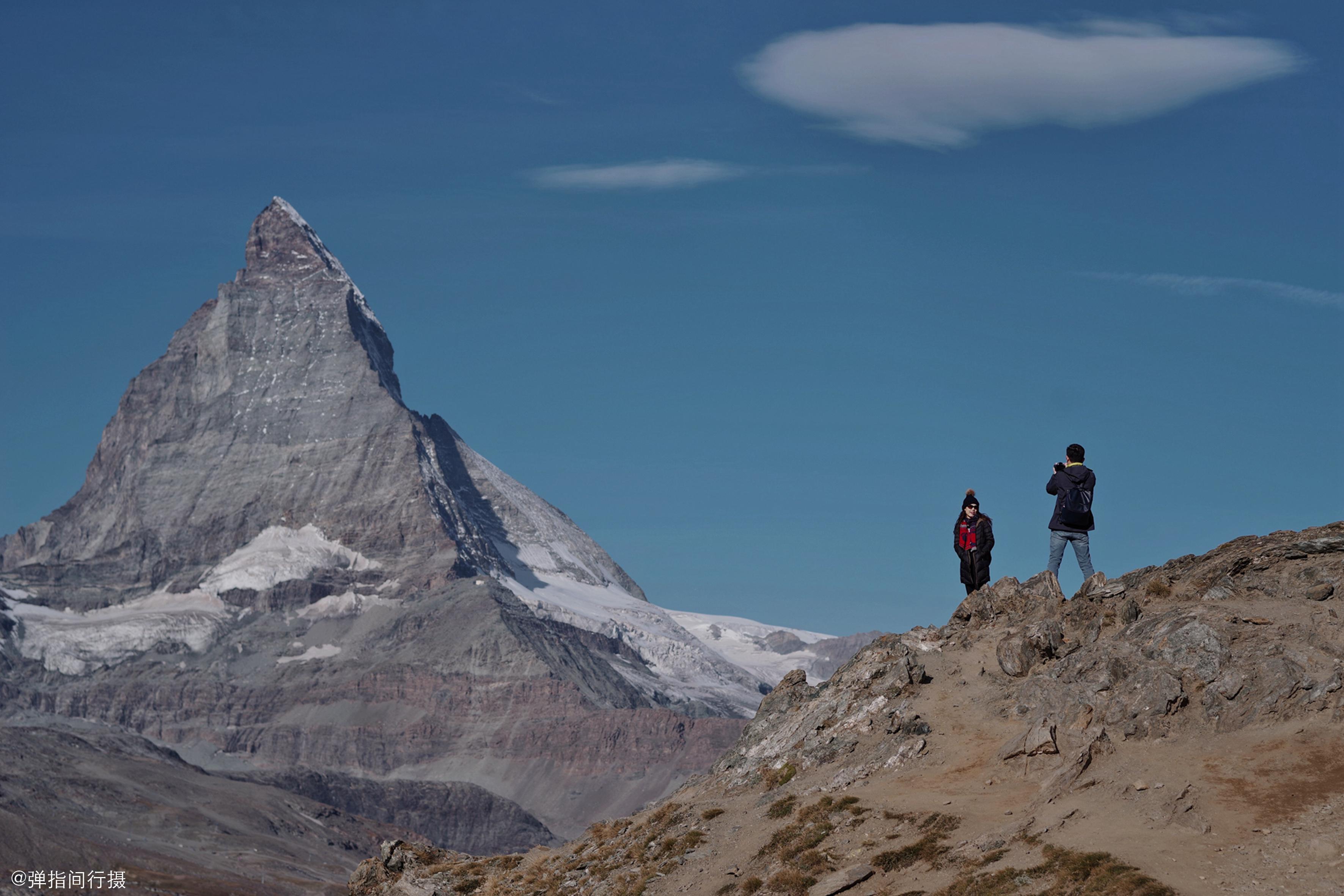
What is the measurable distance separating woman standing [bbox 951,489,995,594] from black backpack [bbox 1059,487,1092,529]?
4.29 metres

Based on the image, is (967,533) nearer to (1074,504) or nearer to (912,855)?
(1074,504)

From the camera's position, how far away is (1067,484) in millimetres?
41156

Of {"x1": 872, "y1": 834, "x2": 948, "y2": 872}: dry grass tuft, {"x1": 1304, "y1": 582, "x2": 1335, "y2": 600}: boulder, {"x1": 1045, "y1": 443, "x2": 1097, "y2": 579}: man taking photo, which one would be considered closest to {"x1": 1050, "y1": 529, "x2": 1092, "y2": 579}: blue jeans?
{"x1": 1045, "y1": 443, "x2": 1097, "y2": 579}: man taking photo

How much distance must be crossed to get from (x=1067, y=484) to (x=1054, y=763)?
8.71 m

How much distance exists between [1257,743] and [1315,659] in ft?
8.14

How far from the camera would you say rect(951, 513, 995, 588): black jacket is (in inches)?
1812

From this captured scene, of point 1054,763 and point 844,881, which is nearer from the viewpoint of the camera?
point 844,881

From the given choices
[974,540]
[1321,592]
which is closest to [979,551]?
[974,540]

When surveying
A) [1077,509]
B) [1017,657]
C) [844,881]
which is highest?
[1077,509]

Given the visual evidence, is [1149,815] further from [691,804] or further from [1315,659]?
[691,804]

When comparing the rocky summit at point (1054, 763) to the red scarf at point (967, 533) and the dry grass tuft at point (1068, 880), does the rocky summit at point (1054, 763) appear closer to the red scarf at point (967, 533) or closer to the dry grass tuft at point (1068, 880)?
the dry grass tuft at point (1068, 880)

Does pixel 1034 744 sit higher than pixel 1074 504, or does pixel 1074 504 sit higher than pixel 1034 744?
pixel 1074 504

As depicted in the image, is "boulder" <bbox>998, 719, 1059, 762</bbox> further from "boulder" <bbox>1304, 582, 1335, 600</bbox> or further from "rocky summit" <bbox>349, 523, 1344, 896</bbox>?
"boulder" <bbox>1304, 582, 1335, 600</bbox>

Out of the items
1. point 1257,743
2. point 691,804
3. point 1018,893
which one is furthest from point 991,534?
point 1018,893
